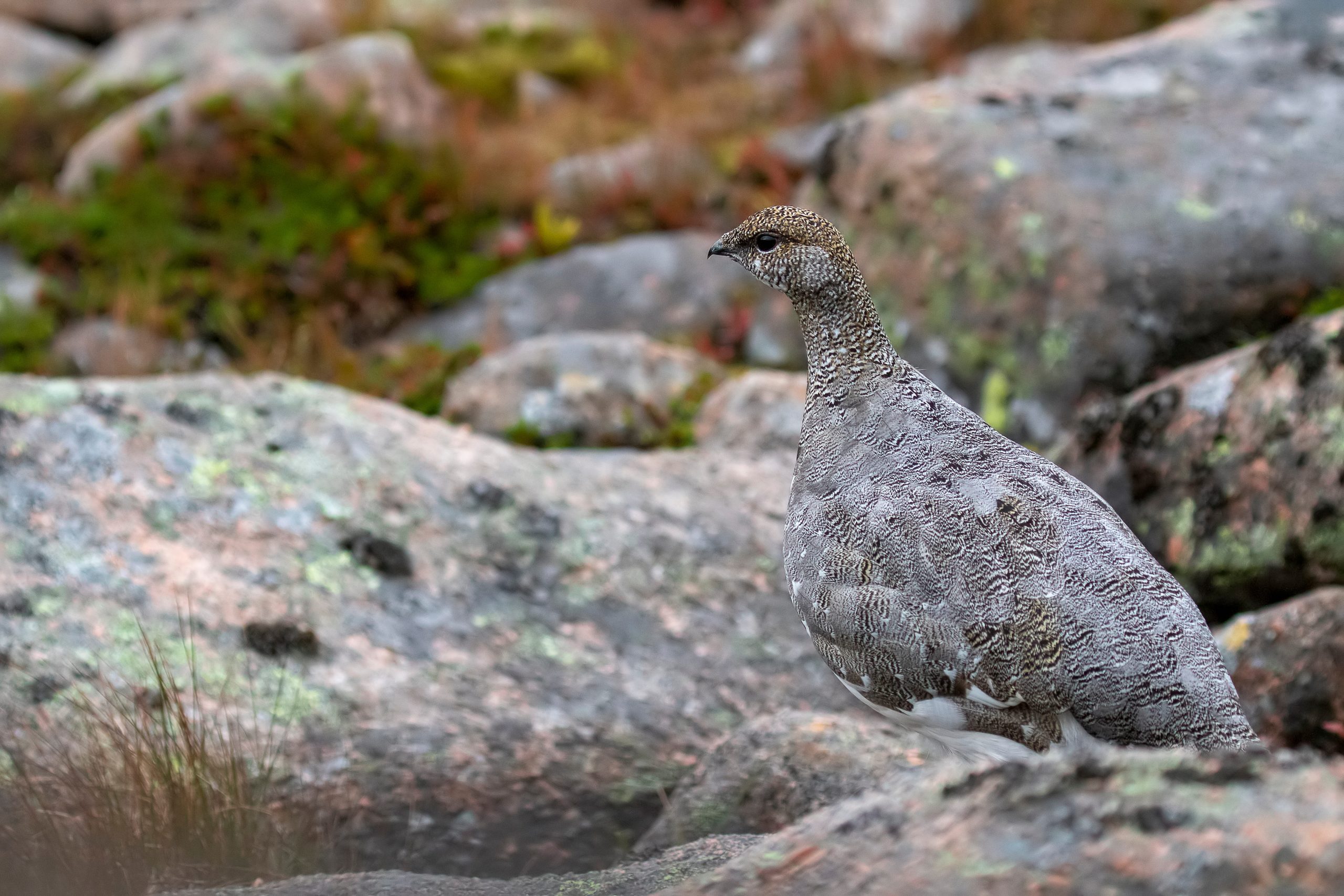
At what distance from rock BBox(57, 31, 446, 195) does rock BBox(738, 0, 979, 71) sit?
17.0ft

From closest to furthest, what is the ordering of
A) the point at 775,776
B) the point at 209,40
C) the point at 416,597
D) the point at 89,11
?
the point at 775,776, the point at 416,597, the point at 209,40, the point at 89,11

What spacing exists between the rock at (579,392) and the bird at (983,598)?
4477mm

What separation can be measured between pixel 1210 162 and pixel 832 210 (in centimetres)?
265

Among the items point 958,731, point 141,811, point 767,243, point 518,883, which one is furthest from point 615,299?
point 518,883

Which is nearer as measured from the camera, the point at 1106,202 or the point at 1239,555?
the point at 1239,555

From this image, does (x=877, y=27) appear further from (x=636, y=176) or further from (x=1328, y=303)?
(x=1328, y=303)

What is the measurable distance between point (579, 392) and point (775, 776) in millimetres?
4404

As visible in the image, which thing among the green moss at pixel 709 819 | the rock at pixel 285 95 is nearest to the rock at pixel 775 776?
the green moss at pixel 709 819

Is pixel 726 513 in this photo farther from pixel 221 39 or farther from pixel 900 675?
pixel 221 39

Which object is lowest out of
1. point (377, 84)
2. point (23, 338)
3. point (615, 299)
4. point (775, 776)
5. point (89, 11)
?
point (23, 338)

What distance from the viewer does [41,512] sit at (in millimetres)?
5527

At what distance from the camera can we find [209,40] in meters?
16.5

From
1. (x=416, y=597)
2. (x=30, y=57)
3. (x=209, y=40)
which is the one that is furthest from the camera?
(x=30, y=57)

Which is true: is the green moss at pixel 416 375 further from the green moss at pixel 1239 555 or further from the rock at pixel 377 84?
the green moss at pixel 1239 555
